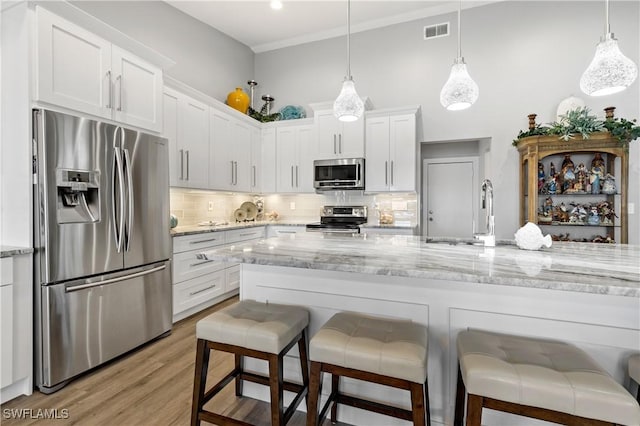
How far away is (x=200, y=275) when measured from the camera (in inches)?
134

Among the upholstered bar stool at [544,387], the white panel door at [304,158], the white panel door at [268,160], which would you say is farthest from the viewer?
the white panel door at [268,160]

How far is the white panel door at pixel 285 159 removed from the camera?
4746 millimetres

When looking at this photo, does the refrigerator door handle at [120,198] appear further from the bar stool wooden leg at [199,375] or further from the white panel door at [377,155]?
the white panel door at [377,155]

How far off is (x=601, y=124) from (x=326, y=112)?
123 inches

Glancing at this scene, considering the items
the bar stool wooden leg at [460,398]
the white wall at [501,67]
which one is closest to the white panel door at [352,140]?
the white wall at [501,67]

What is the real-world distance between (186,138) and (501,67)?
4073 millimetres

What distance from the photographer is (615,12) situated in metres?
3.75

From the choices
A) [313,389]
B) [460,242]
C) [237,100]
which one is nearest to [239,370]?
[313,389]

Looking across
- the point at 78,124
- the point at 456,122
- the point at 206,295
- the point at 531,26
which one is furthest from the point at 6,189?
the point at 531,26

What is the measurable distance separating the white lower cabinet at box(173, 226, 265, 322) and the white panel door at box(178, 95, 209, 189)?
0.68 metres

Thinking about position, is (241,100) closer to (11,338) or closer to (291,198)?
(291,198)

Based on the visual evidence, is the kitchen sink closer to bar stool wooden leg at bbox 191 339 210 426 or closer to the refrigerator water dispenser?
bar stool wooden leg at bbox 191 339 210 426

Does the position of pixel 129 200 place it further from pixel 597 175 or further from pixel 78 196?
pixel 597 175

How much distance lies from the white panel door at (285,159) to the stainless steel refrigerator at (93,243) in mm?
2190
